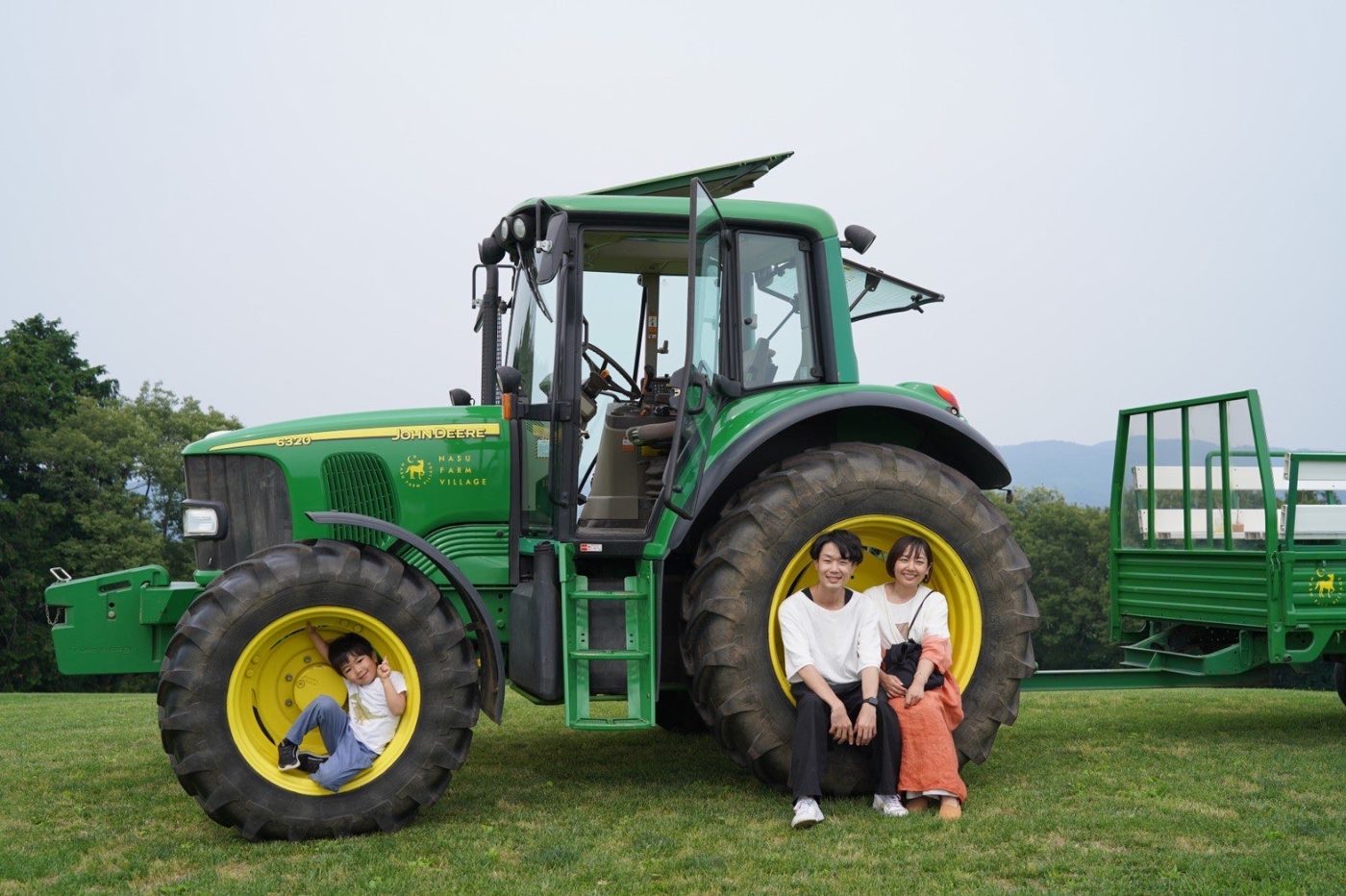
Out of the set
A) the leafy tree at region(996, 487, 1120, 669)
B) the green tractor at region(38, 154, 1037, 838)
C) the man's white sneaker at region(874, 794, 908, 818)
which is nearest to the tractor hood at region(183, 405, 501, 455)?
the green tractor at region(38, 154, 1037, 838)

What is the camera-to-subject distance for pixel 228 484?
5.88 m

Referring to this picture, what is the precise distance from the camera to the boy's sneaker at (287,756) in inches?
199

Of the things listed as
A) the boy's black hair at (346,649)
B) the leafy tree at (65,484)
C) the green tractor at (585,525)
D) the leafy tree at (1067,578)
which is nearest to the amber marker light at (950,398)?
the green tractor at (585,525)

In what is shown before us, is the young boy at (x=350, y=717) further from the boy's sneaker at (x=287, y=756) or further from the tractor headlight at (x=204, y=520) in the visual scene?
the tractor headlight at (x=204, y=520)

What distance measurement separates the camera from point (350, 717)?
16.9 ft

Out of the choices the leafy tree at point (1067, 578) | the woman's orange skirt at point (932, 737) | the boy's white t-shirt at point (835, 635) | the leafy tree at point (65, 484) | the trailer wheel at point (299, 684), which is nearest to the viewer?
the trailer wheel at point (299, 684)

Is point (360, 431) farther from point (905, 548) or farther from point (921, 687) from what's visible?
point (921, 687)

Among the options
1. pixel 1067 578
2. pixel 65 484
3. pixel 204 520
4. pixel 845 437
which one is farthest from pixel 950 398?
pixel 1067 578

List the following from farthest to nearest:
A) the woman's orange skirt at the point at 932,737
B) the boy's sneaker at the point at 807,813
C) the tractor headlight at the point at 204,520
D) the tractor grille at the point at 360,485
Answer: the tractor grille at the point at 360,485 → the tractor headlight at the point at 204,520 → the woman's orange skirt at the point at 932,737 → the boy's sneaker at the point at 807,813

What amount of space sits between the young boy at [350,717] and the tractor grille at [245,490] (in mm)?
895

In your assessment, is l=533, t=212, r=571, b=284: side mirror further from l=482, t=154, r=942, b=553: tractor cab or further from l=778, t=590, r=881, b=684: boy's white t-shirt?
l=778, t=590, r=881, b=684: boy's white t-shirt

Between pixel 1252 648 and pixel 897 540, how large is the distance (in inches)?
97.5

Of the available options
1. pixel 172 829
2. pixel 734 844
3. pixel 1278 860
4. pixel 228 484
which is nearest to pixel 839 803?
pixel 734 844

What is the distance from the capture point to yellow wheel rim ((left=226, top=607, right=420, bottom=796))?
5008 mm
